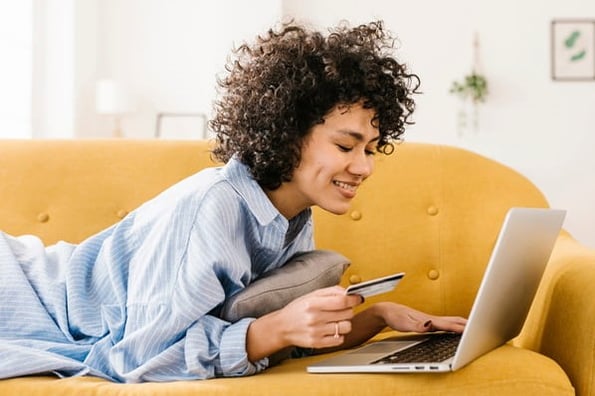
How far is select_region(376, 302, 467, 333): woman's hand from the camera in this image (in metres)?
1.89

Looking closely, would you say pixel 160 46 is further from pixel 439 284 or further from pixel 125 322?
pixel 125 322

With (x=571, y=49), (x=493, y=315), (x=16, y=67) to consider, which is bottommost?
(x=493, y=315)

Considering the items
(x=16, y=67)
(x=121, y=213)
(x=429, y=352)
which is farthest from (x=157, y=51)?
(x=429, y=352)

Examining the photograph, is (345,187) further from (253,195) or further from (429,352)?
(429,352)

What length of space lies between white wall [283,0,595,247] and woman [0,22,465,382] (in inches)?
136

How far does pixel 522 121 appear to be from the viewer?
5293mm

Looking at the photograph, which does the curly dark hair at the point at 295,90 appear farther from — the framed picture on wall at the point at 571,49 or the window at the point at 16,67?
the framed picture on wall at the point at 571,49

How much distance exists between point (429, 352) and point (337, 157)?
40 centimetres

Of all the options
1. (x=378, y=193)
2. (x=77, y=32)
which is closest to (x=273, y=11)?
(x=77, y=32)

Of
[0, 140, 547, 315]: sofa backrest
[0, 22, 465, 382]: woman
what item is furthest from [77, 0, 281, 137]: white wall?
[0, 22, 465, 382]: woman

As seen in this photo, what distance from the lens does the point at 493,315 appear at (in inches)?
63.7

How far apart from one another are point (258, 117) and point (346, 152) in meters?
0.20

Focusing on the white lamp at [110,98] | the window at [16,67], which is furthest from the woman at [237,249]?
the white lamp at [110,98]

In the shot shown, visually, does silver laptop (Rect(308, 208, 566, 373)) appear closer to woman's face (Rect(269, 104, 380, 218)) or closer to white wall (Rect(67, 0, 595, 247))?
woman's face (Rect(269, 104, 380, 218))
